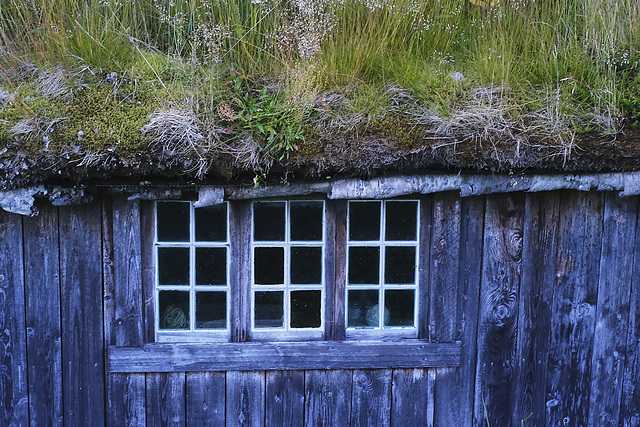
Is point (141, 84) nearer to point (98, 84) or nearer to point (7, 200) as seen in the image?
point (98, 84)

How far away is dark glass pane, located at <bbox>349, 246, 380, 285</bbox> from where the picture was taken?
3.19 meters

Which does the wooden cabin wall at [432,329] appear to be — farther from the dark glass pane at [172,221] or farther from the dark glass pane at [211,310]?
the dark glass pane at [211,310]

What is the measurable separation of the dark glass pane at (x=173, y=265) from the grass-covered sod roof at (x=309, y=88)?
57cm

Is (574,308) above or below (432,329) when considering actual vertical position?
above

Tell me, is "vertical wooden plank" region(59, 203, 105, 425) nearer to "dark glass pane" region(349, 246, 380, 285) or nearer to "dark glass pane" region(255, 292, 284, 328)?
"dark glass pane" region(255, 292, 284, 328)

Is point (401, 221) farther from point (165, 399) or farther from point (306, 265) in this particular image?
point (165, 399)

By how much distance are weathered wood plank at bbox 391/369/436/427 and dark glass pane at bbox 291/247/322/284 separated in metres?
0.78

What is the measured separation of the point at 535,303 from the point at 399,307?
0.85 meters

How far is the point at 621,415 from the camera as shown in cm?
335

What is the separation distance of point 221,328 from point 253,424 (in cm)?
63

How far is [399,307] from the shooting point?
3.26 meters

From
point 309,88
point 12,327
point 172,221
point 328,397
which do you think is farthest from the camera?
point 328,397

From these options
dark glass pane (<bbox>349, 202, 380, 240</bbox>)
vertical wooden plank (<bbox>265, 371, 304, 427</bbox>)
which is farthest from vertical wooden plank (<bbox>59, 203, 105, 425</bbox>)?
dark glass pane (<bbox>349, 202, 380, 240</bbox>)

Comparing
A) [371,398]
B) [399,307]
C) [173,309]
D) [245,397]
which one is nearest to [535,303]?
[399,307]
